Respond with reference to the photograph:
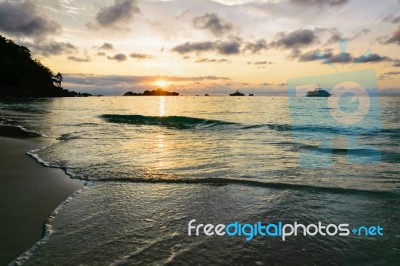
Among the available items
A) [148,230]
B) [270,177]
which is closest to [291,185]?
[270,177]

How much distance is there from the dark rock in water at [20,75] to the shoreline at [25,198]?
92.5 meters

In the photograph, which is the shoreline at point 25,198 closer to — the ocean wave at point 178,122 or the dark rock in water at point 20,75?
the ocean wave at point 178,122

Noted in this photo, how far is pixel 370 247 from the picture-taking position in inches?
150

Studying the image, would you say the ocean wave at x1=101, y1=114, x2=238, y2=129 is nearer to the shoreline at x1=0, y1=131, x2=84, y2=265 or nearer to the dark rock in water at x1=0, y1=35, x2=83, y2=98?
the shoreline at x1=0, y1=131, x2=84, y2=265

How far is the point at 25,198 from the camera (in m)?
5.57

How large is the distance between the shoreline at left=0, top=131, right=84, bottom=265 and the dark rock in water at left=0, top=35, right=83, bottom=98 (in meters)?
92.5

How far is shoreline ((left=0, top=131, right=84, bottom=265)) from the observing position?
3863 millimetres

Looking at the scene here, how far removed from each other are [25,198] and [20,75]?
4385 inches

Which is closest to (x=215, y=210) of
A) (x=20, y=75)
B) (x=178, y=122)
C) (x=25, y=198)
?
(x=25, y=198)

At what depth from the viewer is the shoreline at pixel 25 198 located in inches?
152

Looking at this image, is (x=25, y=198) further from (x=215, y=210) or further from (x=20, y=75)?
(x=20, y=75)

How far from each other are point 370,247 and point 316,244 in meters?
0.70

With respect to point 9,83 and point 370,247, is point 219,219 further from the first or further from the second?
point 9,83

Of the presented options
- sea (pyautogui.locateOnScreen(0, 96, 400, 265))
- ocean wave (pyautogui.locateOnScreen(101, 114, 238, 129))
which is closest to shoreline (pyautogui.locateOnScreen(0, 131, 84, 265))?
sea (pyautogui.locateOnScreen(0, 96, 400, 265))
